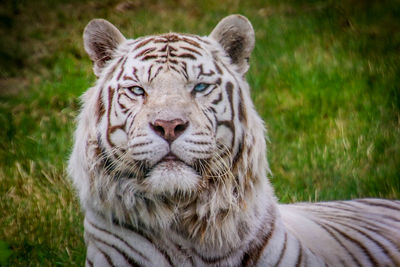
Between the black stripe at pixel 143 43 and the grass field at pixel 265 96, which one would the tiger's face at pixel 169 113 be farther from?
the grass field at pixel 265 96

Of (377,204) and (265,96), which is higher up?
(265,96)

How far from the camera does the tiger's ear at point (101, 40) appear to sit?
2.97m

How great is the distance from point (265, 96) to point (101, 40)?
2.67 m

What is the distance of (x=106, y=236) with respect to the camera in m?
2.71

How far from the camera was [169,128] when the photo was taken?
97.0 inches

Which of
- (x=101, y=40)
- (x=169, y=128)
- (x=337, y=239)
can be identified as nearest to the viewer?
(x=169, y=128)

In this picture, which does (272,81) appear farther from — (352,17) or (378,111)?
(352,17)

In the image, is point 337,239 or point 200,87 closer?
point 200,87

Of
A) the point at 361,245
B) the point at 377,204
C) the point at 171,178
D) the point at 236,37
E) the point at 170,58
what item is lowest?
the point at 361,245

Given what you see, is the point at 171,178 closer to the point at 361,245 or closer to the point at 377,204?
the point at 361,245

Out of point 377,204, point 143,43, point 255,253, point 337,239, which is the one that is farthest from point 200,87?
point 377,204

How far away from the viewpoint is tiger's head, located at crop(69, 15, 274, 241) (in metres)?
2.52

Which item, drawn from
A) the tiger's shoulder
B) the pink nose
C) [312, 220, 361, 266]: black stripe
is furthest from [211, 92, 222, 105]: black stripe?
A: [312, 220, 361, 266]: black stripe

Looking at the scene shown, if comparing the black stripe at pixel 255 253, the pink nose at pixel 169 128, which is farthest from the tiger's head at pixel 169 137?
the black stripe at pixel 255 253
